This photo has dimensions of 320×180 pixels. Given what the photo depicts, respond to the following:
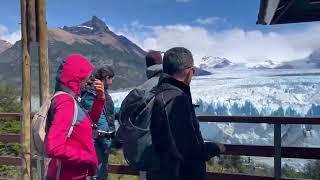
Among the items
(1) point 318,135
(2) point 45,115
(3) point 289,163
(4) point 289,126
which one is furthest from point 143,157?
(1) point 318,135

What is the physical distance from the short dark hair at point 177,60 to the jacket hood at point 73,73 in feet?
1.67

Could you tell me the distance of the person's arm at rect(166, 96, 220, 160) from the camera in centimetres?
309

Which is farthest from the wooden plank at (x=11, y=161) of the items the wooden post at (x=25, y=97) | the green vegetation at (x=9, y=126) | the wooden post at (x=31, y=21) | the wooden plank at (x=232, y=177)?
the wooden plank at (x=232, y=177)

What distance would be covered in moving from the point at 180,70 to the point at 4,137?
4.67 metres

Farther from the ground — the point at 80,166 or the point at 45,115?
the point at 45,115

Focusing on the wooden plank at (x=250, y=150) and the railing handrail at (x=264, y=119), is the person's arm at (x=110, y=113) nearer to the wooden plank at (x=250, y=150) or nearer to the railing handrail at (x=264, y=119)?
the railing handrail at (x=264, y=119)

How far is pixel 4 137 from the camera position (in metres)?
7.21

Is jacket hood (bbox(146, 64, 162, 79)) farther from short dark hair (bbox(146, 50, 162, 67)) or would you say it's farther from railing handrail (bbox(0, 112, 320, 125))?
railing handrail (bbox(0, 112, 320, 125))

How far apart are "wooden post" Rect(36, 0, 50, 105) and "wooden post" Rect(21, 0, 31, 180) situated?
16cm

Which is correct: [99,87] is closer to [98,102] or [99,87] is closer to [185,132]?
[98,102]

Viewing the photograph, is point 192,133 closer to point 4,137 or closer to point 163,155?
point 163,155

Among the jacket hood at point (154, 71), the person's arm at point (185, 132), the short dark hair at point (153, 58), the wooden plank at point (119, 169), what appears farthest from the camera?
the wooden plank at point (119, 169)

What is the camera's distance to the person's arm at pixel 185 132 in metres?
3.09

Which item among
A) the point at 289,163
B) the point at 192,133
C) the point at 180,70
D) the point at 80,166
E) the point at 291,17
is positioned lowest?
the point at 289,163
